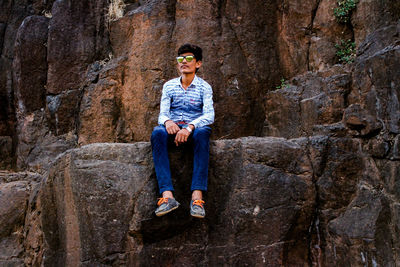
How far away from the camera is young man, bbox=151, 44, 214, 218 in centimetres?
392

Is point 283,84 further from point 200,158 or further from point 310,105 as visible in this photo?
point 200,158

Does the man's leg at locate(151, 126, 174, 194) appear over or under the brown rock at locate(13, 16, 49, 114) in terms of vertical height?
under

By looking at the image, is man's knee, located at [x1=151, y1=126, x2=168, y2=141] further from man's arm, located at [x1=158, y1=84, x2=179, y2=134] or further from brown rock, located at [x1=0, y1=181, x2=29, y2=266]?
brown rock, located at [x1=0, y1=181, x2=29, y2=266]

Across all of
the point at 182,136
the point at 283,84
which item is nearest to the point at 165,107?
the point at 182,136

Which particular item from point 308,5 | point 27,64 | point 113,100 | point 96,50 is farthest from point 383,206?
point 27,64

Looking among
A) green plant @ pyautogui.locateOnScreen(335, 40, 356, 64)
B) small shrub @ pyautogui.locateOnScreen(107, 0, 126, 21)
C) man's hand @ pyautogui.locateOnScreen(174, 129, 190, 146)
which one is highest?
small shrub @ pyautogui.locateOnScreen(107, 0, 126, 21)

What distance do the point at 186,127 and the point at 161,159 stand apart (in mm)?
438

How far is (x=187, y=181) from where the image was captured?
4.35m

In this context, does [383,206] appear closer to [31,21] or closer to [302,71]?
[302,71]

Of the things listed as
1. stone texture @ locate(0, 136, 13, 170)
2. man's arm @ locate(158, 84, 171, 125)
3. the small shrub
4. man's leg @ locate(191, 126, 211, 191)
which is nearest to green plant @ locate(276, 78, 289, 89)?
man's arm @ locate(158, 84, 171, 125)

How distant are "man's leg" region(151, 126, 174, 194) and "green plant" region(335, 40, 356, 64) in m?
3.38

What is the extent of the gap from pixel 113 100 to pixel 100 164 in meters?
2.64

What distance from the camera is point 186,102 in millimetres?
4523

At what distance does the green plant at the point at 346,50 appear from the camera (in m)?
5.95
